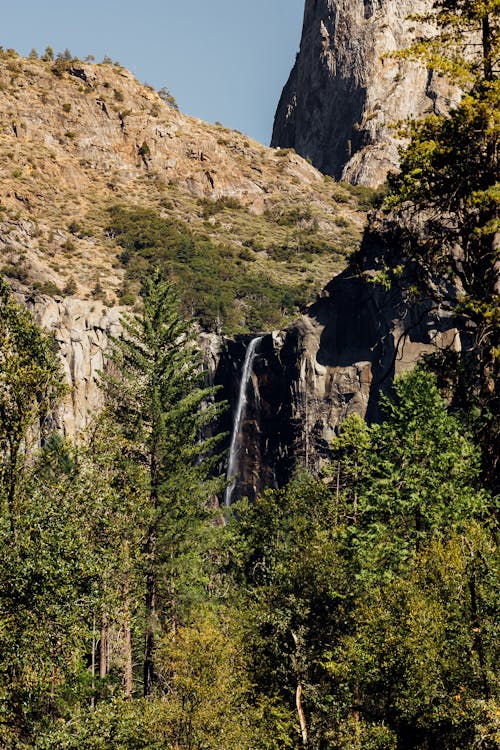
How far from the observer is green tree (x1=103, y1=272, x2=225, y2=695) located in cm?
3141

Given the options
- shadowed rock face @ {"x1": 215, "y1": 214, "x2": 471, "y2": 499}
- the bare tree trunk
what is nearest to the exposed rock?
shadowed rock face @ {"x1": 215, "y1": 214, "x2": 471, "y2": 499}

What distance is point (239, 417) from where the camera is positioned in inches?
3408

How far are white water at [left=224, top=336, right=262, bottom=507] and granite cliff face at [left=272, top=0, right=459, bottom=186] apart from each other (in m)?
99.1

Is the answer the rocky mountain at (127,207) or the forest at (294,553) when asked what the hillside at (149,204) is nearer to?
the rocky mountain at (127,207)

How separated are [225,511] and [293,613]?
8493mm

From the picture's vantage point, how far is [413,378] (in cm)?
2947

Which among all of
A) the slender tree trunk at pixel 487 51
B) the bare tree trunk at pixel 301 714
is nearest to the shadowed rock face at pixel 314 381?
the bare tree trunk at pixel 301 714

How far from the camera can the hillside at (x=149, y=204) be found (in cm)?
11506

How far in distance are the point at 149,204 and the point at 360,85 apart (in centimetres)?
6579

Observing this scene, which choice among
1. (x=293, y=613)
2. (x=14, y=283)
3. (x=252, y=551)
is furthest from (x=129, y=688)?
(x=14, y=283)

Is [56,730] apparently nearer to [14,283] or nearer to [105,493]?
[105,493]

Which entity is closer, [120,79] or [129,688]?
[129,688]

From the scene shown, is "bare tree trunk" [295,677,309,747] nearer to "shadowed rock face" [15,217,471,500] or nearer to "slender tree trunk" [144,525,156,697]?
"slender tree trunk" [144,525,156,697]

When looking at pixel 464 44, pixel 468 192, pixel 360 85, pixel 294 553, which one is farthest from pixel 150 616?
pixel 360 85
